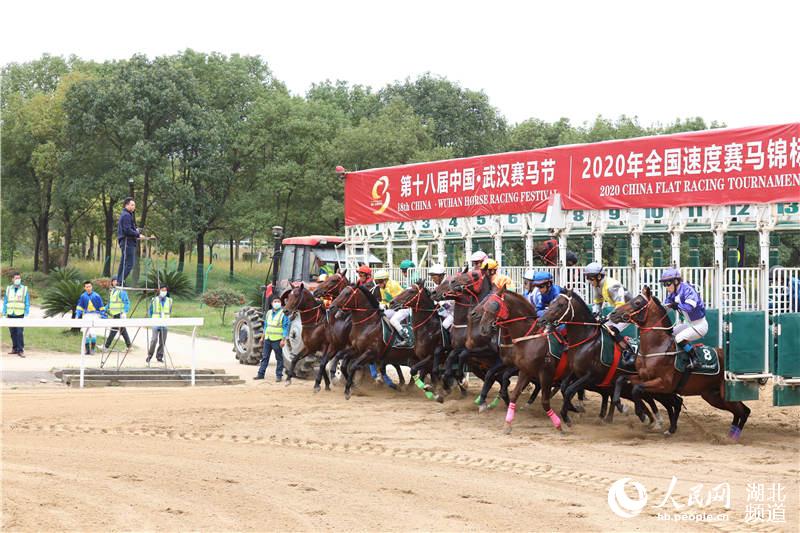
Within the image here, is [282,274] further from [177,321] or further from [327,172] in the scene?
[327,172]

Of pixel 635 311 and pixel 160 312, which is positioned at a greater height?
pixel 635 311

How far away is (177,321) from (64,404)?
11.5 feet

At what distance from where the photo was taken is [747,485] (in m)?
9.92

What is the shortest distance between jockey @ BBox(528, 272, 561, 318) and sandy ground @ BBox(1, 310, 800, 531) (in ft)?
5.16

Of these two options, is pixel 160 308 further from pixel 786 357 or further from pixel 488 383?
pixel 786 357

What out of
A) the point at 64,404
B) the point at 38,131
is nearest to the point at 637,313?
the point at 64,404

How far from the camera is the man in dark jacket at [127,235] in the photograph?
17109mm

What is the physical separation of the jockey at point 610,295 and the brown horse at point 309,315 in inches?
221

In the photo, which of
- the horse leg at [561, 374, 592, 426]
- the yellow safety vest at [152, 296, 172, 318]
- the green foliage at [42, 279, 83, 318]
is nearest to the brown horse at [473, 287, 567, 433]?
the horse leg at [561, 374, 592, 426]

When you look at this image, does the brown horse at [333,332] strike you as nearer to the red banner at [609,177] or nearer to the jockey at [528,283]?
the red banner at [609,177]

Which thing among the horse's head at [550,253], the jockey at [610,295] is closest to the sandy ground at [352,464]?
the jockey at [610,295]

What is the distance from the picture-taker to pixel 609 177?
1653 centimetres

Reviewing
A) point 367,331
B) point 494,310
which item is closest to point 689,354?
point 494,310

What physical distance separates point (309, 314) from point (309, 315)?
0.02 meters
